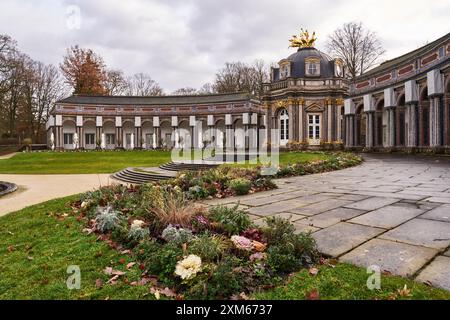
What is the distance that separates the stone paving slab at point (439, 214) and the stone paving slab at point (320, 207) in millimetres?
1468

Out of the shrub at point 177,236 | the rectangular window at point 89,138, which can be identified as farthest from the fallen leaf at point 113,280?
the rectangular window at point 89,138

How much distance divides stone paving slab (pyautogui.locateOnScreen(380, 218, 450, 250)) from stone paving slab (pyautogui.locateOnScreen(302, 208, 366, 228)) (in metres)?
0.85

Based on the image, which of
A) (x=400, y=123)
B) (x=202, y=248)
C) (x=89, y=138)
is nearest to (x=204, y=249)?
(x=202, y=248)

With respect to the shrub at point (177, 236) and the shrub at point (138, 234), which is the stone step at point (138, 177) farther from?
the shrub at point (177, 236)

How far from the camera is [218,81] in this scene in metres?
55.1

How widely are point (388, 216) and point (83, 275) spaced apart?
470cm

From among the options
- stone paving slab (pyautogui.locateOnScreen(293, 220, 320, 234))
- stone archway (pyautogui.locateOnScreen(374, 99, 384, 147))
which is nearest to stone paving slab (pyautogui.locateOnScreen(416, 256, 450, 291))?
stone paving slab (pyautogui.locateOnScreen(293, 220, 320, 234))

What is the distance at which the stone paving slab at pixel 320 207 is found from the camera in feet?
18.9

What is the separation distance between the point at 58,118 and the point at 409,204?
4444 centimetres

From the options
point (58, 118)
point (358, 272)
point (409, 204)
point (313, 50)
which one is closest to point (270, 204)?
point (409, 204)

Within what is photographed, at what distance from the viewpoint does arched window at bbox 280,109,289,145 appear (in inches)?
1283
